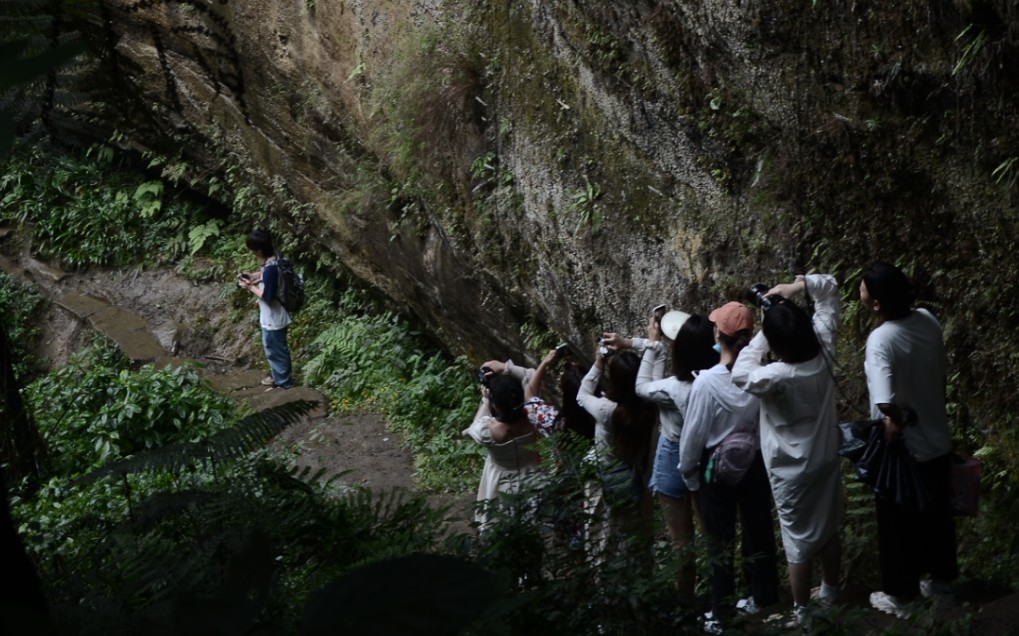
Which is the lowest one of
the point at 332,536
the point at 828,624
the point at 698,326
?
the point at 828,624

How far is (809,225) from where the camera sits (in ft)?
20.8

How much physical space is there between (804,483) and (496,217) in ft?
14.6

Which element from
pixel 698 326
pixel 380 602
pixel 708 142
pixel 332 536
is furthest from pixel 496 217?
pixel 380 602

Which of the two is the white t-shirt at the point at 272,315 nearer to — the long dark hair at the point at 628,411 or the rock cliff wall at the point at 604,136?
the rock cliff wall at the point at 604,136

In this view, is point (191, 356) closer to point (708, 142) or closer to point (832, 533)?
point (708, 142)

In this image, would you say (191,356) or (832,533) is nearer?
(832,533)

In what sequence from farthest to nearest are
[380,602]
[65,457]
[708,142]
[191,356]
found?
[191,356] → [65,457] → [708,142] → [380,602]

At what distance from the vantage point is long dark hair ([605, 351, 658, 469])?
5.59m

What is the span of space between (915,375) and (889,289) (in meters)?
0.39

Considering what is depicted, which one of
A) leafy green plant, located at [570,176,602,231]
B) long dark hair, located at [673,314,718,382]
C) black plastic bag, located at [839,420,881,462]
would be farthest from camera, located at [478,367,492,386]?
black plastic bag, located at [839,420,881,462]

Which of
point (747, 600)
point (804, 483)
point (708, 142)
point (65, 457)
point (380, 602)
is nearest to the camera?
point (380, 602)

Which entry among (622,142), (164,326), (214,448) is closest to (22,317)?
(164,326)

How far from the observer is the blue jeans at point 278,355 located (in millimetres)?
11188

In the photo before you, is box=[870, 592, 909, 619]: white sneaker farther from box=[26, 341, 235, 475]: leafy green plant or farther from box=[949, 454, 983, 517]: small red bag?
box=[26, 341, 235, 475]: leafy green plant
